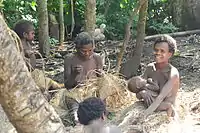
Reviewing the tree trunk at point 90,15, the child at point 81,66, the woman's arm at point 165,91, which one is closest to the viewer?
the woman's arm at point 165,91

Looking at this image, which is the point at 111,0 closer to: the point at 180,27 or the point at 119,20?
the point at 119,20

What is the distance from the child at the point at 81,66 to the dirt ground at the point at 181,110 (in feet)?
2.25

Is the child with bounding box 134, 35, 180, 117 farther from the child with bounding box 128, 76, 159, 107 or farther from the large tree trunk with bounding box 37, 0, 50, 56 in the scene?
the large tree trunk with bounding box 37, 0, 50, 56

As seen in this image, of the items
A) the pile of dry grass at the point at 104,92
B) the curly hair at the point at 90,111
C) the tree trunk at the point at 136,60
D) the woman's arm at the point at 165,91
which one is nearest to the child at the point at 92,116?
the curly hair at the point at 90,111

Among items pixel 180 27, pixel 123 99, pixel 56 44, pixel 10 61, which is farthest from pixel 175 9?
pixel 10 61

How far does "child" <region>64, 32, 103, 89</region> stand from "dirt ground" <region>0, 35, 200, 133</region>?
69 cm

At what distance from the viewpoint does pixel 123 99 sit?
214 inches

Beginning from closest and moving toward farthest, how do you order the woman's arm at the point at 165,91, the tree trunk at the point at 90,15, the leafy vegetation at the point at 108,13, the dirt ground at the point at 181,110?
the dirt ground at the point at 181,110
the woman's arm at the point at 165,91
the tree trunk at the point at 90,15
the leafy vegetation at the point at 108,13

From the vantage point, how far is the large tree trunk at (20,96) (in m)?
2.27

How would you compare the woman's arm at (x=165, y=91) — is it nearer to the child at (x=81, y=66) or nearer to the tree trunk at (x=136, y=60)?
the child at (x=81, y=66)

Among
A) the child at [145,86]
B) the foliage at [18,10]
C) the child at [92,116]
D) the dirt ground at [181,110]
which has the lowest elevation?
the dirt ground at [181,110]

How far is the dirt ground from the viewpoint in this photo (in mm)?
4496

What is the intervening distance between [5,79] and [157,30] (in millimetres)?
8368

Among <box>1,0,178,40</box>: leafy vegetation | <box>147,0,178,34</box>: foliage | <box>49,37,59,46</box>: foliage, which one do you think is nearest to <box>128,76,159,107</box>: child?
<box>49,37,59,46</box>: foliage
